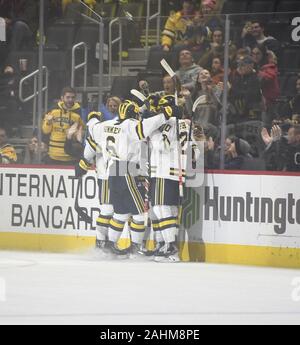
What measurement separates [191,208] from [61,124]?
1802mm

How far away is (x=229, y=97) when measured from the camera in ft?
37.7

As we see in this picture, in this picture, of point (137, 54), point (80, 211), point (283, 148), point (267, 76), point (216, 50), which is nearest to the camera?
point (283, 148)

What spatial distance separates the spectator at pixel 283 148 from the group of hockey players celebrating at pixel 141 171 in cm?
79

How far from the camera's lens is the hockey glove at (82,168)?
1223 cm

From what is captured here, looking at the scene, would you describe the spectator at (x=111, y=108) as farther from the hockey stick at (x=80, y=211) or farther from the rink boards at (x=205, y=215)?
the hockey stick at (x=80, y=211)

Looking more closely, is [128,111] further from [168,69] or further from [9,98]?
[9,98]

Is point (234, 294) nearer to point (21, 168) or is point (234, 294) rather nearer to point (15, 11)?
point (21, 168)

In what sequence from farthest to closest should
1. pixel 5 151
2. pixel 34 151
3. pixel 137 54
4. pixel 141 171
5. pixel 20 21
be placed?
pixel 20 21 < pixel 5 151 < pixel 34 151 < pixel 137 54 < pixel 141 171

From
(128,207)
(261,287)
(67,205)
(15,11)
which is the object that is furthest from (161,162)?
(15,11)

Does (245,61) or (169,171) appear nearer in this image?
(245,61)

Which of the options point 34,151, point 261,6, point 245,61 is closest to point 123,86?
point 34,151

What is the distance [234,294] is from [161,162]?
9.45 ft

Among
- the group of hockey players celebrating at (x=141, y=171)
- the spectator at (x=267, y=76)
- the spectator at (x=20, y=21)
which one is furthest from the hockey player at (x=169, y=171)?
the spectator at (x=20, y=21)

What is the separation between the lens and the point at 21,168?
1262cm
